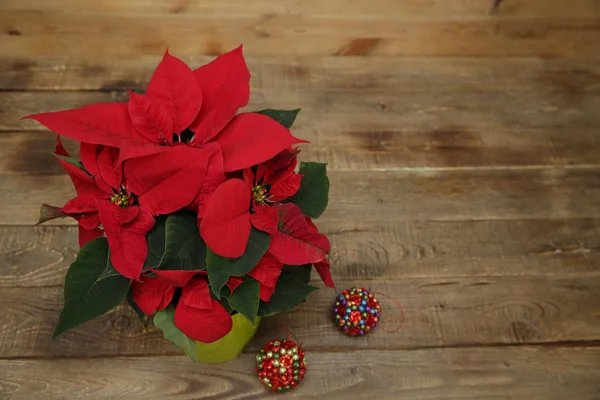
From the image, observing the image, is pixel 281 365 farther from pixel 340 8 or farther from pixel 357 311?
pixel 340 8

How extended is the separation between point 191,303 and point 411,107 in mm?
829

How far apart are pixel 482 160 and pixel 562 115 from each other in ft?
0.83

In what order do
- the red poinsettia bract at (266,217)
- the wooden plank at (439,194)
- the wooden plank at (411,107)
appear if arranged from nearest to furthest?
the red poinsettia bract at (266,217)
the wooden plank at (439,194)
the wooden plank at (411,107)

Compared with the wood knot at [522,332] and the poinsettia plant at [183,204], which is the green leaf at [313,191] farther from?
the wood knot at [522,332]

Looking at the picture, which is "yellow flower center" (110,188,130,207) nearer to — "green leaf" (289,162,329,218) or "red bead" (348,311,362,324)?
"green leaf" (289,162,329,218)

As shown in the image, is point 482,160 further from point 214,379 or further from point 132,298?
point 132,298

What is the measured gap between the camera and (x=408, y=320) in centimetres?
109

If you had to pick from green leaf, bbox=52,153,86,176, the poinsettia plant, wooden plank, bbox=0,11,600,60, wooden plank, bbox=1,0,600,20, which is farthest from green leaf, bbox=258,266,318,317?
wooden plank, bbox=1,0,600,20

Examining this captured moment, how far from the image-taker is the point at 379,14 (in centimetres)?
159

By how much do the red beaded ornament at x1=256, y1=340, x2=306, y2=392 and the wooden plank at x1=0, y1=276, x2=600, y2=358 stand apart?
8 centimetres

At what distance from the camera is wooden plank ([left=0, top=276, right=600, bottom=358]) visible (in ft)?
3.40

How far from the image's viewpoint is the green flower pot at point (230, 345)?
3.05ft

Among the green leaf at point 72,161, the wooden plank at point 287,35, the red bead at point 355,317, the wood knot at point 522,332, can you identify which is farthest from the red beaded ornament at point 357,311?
the wooden plank at point 287,35

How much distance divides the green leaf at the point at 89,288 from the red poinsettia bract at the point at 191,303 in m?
0.03
